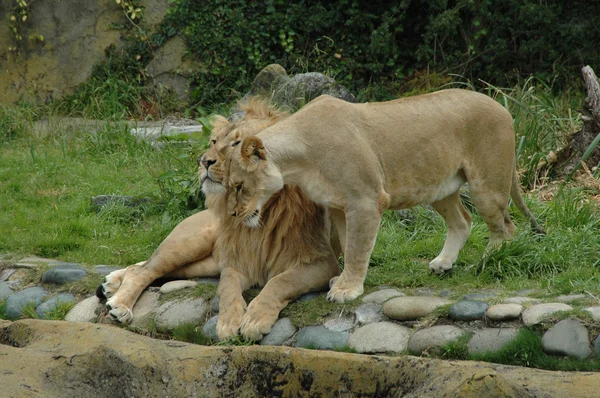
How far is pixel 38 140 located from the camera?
11172mm

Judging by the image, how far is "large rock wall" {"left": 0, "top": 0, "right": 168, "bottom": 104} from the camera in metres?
12.9

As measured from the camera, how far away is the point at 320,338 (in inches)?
201

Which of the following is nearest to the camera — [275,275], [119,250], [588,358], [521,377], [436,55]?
[521,377]

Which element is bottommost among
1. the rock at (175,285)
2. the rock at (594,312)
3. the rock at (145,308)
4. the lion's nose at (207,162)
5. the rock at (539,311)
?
the rock at (145,308)

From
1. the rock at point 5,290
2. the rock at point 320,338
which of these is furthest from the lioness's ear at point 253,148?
the rock at point 5,290

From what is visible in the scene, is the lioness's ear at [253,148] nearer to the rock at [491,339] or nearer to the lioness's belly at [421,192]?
the lioness's belly at [421,192]

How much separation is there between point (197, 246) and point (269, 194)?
1159mm

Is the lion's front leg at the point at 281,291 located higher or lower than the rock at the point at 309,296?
higher

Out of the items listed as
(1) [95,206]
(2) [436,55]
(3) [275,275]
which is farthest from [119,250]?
(2) [436,55]

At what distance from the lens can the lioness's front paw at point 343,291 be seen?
17.3 ft

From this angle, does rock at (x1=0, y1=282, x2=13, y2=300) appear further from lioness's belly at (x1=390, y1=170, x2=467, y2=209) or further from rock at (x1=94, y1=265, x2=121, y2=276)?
lioness's belly at (x1=390, y1=170, x2=467, y2=209)

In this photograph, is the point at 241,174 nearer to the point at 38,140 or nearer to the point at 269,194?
the point at 269,194

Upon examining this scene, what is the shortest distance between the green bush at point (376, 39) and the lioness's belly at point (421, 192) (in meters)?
7.12

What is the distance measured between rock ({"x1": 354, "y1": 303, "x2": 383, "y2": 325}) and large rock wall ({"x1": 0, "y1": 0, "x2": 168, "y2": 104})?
8969mm
